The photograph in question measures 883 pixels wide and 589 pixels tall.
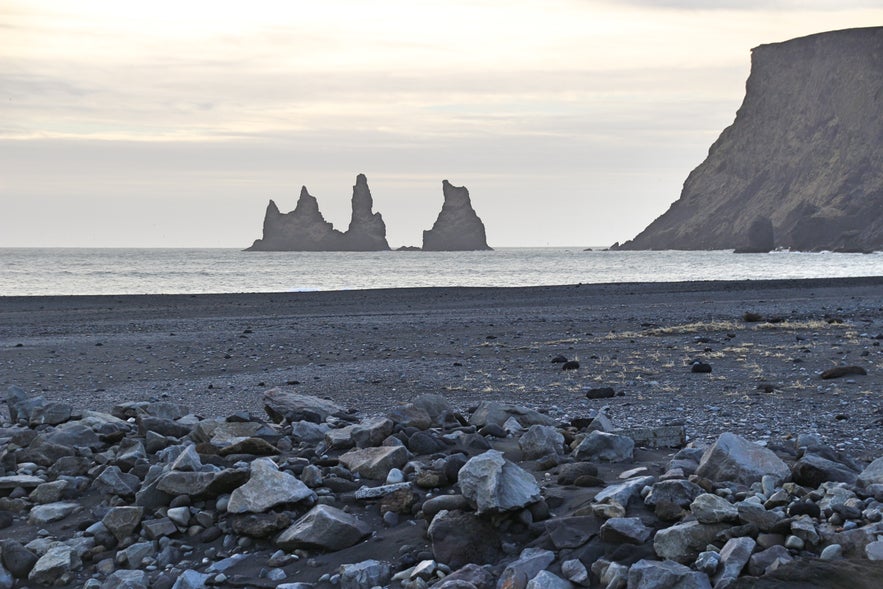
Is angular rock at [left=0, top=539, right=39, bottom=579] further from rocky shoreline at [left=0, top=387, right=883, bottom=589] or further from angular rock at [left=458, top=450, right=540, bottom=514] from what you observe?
angular rock at [left=458, top=450, right=540, bottom=514]

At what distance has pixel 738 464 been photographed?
21.0ft

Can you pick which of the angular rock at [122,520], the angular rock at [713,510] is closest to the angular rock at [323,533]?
the angular rock at [122,520]

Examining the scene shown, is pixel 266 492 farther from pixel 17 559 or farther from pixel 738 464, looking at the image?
pixel 738 464

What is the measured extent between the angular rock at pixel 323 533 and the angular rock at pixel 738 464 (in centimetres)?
244

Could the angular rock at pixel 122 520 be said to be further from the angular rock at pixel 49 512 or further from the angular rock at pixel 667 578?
the angular rock at pixel 667 578

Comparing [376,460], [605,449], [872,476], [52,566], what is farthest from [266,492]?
[872,476]

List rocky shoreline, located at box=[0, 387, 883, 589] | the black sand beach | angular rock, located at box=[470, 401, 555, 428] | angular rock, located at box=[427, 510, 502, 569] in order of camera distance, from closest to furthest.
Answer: rocky shoreline, located at box=[0, 387, 883, 589], angular rock, located at box=[427, 510, 502, 569], angular rock, located at box=[470, 401, 555, 428], the black sand beach

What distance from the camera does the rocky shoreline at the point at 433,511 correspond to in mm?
5383

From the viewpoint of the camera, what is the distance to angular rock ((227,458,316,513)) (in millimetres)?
6562

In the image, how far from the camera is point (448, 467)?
6832 millimetres

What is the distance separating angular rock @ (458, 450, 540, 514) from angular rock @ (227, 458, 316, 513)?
1246 mm

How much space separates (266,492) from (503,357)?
11170mm

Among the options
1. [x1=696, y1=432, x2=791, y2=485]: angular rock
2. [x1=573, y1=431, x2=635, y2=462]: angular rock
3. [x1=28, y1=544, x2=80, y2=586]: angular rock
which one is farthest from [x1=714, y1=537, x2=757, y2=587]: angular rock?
[x1=28, y1=544, x2=80, y2=586]: angular rock

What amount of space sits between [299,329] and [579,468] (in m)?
19.5
